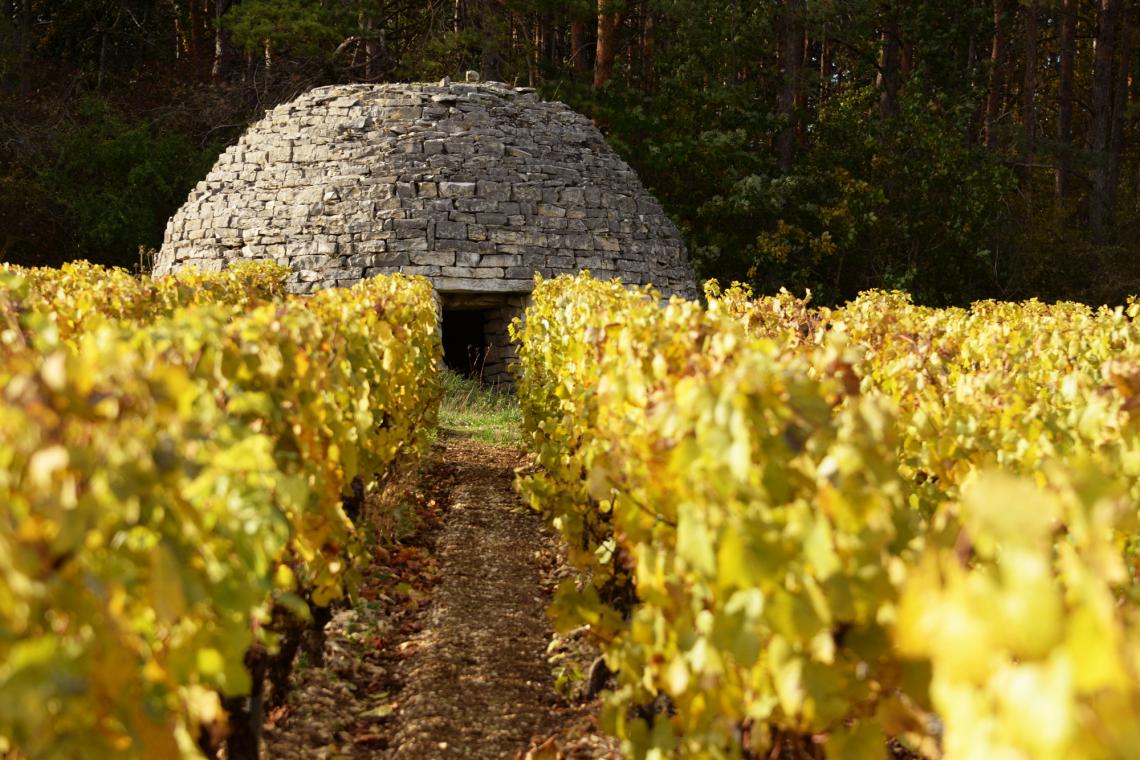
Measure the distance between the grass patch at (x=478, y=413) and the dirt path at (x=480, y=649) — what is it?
2.68 metres

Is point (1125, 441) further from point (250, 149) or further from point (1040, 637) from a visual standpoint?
point (250, 149)

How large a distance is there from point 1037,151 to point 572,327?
20373mm

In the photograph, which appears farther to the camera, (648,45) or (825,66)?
(825,66)

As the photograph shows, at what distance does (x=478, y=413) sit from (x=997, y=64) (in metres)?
17.6

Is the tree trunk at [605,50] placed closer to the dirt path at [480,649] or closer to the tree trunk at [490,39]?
the tree trunk at [490,39]

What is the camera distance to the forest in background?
19.0 metres

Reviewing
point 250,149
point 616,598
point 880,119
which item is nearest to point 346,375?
point 616,598

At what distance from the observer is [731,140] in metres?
19.0

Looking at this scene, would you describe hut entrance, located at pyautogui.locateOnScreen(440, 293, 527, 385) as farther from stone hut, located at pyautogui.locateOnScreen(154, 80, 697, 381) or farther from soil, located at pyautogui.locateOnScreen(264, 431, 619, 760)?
soil, located at pyautogui.locateOnScreen(264, 431, 619, 760)

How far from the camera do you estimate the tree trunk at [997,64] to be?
23250 mm

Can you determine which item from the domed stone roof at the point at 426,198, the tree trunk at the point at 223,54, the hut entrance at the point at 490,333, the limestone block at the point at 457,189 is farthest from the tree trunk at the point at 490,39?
the tree trunk at the point at 223,54

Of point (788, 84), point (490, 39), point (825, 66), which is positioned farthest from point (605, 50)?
point (825, 66)

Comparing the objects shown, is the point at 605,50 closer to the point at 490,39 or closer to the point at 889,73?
the point at 490,39

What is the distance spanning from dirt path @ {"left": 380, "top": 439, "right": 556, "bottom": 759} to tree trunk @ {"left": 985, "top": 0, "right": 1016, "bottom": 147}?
19430mm
